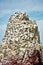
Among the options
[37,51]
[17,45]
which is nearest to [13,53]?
[17,45]

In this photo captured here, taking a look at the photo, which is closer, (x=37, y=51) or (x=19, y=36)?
(x=37, y=51)

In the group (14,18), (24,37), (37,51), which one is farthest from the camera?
(14,18)

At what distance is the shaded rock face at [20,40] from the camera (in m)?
6.68

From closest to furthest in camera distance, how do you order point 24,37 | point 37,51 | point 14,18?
1. point 37,51
2. point 24,37
3. point 14,18

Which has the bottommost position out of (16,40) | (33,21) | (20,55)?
(20,55)

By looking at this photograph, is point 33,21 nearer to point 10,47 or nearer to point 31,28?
point 31,28

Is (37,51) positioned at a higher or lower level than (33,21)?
lower

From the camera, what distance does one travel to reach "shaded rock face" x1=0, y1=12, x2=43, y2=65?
6.68m

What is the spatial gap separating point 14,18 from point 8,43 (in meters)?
1.02

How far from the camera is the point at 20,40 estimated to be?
717 cm

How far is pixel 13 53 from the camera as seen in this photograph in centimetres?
699

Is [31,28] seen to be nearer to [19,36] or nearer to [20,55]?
[19,36]

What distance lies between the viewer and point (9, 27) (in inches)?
299

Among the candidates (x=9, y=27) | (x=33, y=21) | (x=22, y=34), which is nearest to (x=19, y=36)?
(x=22, y=34)
